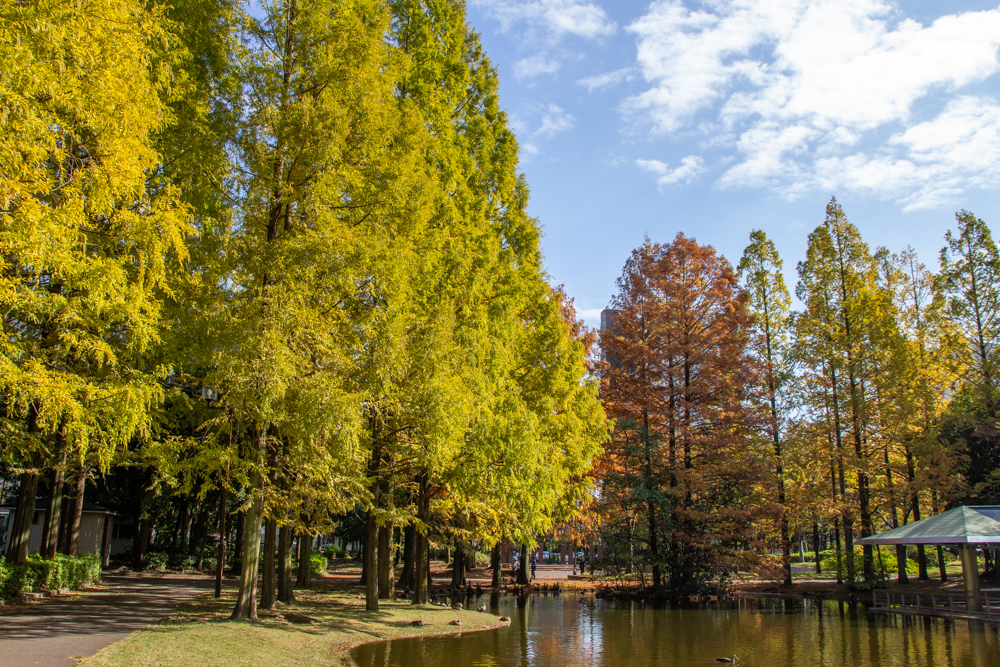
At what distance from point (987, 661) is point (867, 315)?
22319mm

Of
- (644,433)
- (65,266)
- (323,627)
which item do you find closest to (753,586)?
(644,433)

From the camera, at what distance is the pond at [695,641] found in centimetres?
1252

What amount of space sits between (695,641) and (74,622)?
13.5 m

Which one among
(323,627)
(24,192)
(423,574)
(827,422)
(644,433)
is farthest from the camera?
(827,422)

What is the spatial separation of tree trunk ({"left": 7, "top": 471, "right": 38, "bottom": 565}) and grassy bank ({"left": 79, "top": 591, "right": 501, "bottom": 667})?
4.54 m

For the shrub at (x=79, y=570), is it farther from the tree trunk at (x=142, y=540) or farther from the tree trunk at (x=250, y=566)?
the tree trunk at (x=142, y=540)

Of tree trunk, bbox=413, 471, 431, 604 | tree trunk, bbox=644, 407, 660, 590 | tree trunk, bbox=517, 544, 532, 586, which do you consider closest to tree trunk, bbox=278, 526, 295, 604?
tree trunk, bbox=413, 471, 431, 604

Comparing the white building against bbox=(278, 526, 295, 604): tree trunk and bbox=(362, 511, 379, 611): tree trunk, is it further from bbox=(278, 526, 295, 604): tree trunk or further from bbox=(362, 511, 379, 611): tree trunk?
bbox=(362, 511, 379, 611): tree trunk

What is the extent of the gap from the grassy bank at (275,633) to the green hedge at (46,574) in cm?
384

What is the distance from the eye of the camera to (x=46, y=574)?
17.0 meters

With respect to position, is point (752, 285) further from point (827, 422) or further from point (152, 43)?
point (152, 43)

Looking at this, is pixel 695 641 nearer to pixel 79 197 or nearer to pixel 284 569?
pixel 284 569

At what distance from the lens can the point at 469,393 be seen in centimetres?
1474

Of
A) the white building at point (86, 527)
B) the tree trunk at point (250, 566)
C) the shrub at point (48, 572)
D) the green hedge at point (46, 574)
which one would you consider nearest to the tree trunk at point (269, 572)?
the tree trunk at point (250, 566)
